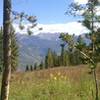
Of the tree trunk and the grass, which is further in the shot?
the grass

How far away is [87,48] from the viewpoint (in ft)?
49.5

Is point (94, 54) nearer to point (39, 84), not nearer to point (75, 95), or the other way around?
point (75, 95)

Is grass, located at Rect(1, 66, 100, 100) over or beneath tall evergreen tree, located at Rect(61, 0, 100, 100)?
beneath

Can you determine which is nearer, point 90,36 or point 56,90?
point 90,36

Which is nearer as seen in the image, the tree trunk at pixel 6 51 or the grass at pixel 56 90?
the tree trunk at pixel 6 51

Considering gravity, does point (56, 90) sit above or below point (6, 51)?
below

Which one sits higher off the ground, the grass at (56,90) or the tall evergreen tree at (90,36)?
the tall evergreen tree at (90,36)

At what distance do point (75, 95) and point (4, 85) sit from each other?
→ 19.1ft

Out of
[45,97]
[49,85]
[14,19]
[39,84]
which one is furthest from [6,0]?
[39,84]

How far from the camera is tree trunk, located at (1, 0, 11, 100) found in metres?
13.2

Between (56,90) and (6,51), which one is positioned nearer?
(6,51)

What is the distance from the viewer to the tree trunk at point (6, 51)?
43.3ft

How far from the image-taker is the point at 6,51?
13297 millimetres

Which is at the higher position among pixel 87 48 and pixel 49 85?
pixel 87 48
